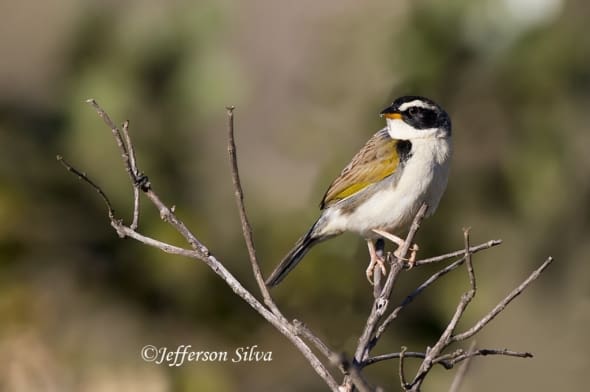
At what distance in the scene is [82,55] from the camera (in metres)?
5.36

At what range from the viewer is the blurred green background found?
15.5ft

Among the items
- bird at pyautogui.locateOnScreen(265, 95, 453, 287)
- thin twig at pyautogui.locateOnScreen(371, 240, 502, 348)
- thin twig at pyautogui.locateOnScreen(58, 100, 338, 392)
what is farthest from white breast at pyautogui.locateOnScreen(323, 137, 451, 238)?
thin twig at pyautogui.locateOnScreen(58, 100, 338, 392)

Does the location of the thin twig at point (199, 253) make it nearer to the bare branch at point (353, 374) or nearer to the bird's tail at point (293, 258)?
the bare branch at point (353, 374)

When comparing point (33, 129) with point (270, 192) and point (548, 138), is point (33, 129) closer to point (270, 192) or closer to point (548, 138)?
point (270, 192)

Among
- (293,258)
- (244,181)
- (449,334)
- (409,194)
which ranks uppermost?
(449,334)

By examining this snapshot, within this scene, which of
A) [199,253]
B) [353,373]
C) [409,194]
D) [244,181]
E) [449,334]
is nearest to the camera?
[353,373]

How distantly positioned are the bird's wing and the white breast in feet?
0.17

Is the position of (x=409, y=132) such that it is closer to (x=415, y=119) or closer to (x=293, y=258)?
(x=415, y=119)

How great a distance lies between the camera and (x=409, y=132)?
12.5 ft

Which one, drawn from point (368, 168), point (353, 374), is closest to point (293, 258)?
point (368, 168)

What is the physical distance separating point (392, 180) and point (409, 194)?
0.11m

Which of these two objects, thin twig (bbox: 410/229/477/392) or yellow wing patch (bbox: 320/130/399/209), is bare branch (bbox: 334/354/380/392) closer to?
thin twig (bbox: 410/229/477/392)

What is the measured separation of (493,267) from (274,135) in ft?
8.28

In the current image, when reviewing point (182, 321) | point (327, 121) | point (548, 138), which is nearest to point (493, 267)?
point (548, 138)
